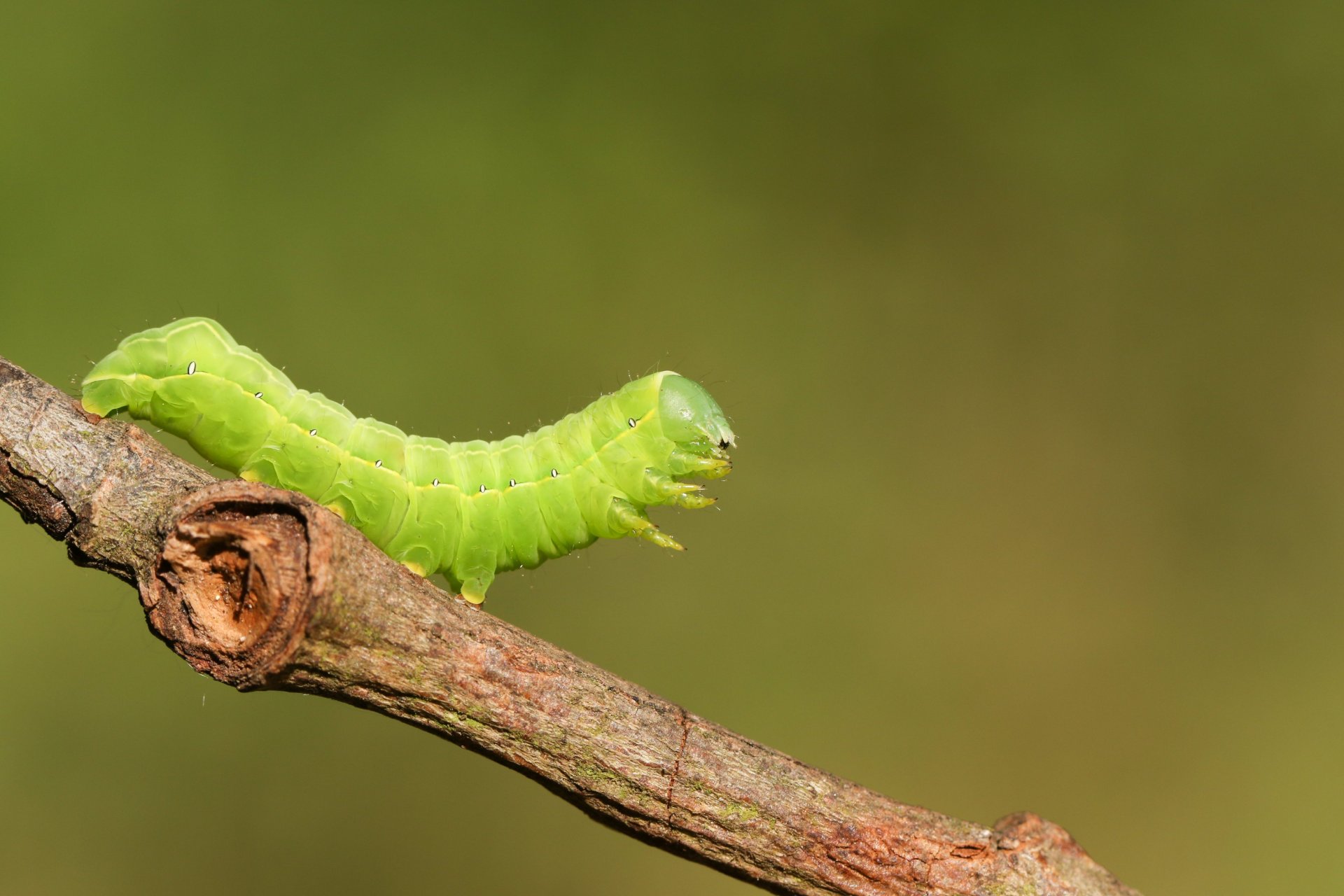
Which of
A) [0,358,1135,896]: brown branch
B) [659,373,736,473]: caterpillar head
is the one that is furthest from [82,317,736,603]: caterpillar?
[0,358,1135,896]: brown branch

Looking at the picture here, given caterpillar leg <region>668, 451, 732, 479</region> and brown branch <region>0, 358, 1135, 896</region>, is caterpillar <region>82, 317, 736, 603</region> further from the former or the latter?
brown branch <region>0, 358, 1135, 896</region>

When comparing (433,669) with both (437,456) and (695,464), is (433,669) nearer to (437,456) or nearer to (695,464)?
(437,456)

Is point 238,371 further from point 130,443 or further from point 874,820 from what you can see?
point 874,820

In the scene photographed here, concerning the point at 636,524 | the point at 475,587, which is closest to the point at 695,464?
the point at 636,524

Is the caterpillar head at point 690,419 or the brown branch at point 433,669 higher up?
the caterpillar head at point 690,419

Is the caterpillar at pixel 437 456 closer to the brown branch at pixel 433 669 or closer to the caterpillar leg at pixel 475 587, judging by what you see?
the caterpillar leg at pixel 475 587

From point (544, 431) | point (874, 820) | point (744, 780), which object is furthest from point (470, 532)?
point (874, 820)

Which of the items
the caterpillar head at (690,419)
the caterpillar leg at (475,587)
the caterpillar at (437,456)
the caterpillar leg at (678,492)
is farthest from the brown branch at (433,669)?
the caterpillar head at (690,419)
